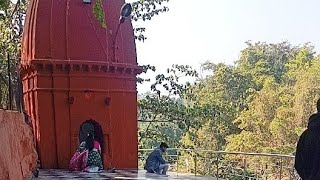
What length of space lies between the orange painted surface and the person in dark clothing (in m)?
10.7

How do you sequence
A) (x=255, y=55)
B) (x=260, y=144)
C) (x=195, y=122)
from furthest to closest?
1. (x=255, y=55)
2. (x=260, y=144)
3. (x=195, y=122)

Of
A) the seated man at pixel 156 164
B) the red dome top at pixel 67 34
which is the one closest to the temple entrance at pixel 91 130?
the red dome top at pixel 67 34

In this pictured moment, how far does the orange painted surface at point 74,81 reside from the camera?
14.6 metres

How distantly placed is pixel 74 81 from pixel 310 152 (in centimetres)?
1090

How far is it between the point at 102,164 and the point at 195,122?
682 cm

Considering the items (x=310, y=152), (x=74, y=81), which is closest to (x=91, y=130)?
(x=74, y=81)

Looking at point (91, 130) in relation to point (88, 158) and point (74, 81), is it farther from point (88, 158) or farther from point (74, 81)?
point (88, 158)

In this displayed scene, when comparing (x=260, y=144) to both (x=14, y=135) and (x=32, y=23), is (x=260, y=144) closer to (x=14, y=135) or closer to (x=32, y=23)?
(x=32, y=23)

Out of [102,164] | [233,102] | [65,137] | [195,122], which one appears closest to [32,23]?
[65,137]

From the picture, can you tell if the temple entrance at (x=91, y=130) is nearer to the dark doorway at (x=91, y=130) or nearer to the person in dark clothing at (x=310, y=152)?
the dark doorway at (x=91, y=130)

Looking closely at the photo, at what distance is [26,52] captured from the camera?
1527cm

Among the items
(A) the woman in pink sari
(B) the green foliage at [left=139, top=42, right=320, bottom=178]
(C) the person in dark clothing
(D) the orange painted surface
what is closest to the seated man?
(A) the woman in pink sari

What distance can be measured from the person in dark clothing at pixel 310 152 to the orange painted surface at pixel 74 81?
10.7 m

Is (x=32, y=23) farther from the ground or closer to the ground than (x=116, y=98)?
farther from the ground
